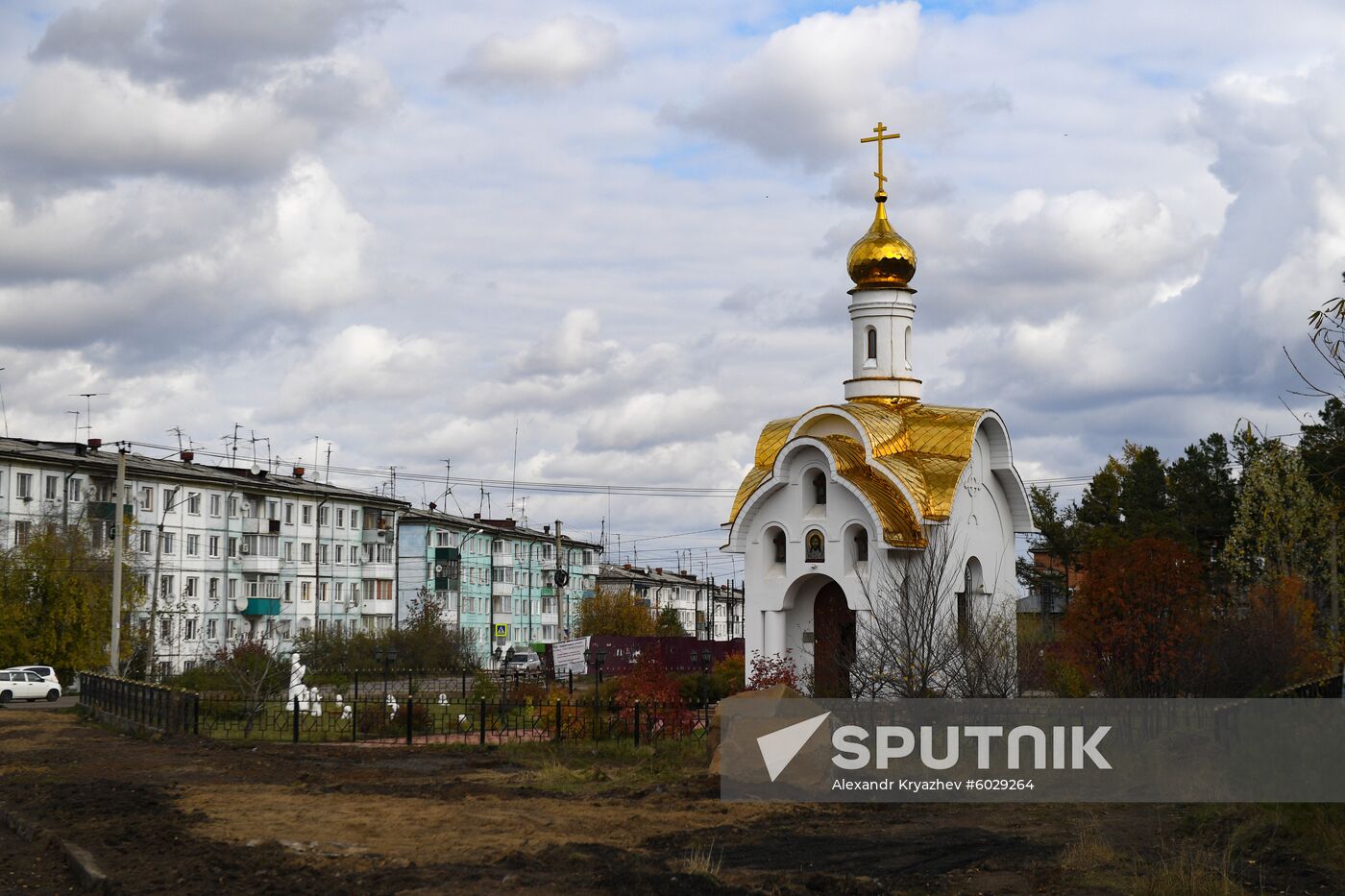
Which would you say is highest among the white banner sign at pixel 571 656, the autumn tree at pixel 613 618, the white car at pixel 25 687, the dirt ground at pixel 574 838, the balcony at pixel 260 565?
the balcony at pixel 260 565

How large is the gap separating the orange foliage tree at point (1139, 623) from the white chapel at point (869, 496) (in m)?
5.74

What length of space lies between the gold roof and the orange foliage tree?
657 centimetres

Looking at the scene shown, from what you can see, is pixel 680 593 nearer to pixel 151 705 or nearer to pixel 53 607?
pixel 53 607

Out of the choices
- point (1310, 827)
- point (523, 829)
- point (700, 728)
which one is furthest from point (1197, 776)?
point (700, 728)

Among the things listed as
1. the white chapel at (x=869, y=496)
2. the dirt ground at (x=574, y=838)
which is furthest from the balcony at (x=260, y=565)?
the dirt ground at (x=574, y=838)

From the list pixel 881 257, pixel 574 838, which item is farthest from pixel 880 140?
pixel 574 838

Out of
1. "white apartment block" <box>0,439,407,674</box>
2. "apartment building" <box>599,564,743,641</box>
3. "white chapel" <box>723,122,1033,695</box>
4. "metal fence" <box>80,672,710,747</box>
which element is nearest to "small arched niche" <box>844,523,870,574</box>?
"white chapel" <box>723,122,1033,695</box>

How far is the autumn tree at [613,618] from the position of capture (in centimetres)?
6425

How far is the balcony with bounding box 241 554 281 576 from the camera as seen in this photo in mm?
56531

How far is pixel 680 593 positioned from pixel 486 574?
114ft

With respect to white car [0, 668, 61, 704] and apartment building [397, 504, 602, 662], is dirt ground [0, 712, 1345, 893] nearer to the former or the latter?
white car [0, 668, 61, 704]

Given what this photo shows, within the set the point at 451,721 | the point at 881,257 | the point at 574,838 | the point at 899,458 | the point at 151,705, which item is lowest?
the point at 451,721

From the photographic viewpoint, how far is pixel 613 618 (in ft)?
212

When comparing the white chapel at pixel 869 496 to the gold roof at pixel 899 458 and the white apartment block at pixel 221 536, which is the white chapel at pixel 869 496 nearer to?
the gold roof at pixel 899 458
